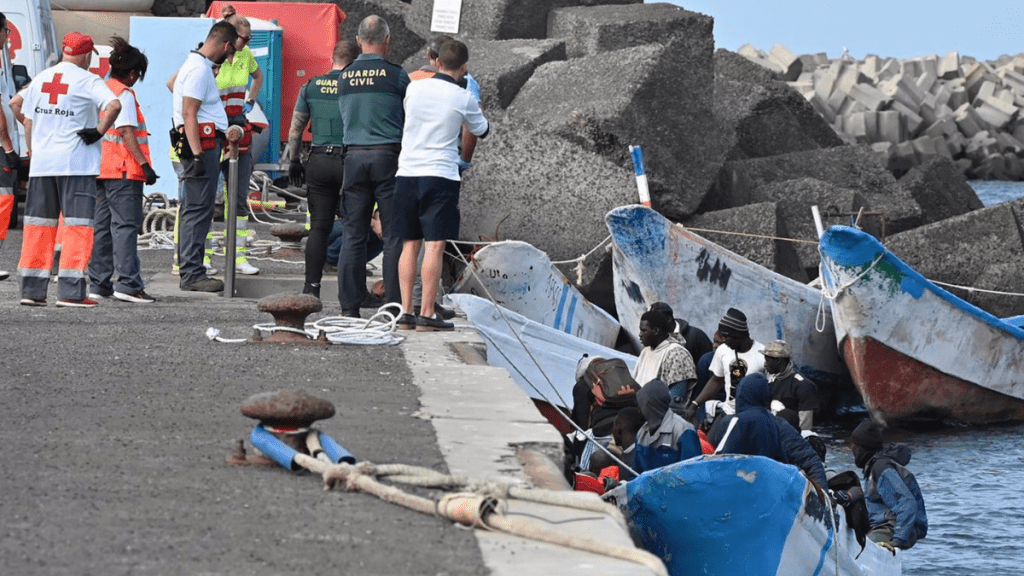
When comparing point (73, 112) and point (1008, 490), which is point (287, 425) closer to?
point (73, 112)

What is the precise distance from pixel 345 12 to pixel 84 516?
1633 cm

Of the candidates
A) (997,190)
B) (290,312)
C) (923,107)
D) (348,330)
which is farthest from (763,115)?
(923,107)

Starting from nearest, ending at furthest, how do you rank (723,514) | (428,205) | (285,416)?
(285,416) → (723,514) → (428,205)

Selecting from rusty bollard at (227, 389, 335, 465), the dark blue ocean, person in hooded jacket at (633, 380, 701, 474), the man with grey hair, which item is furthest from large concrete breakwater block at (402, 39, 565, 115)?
rusty bollard at (227, 389, 335, 465)

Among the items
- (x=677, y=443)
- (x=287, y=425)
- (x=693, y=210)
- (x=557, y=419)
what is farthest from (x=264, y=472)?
(x=693, y=210)

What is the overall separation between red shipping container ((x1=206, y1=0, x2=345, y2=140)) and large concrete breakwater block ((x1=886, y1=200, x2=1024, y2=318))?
23.0 ft

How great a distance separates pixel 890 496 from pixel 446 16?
1262cm

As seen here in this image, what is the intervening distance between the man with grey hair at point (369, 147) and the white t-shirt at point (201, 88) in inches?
62.9

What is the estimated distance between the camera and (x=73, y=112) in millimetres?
8992

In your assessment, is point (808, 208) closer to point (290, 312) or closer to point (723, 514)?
point (290, 312)

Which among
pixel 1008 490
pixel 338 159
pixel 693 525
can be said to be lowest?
pixel 1008 490

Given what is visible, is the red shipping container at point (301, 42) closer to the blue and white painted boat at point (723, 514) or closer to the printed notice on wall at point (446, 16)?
the printed notice on wall at point (446, 16)

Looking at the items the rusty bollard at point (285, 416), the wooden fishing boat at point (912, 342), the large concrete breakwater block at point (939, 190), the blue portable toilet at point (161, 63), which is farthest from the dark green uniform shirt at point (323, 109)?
the large concrete breakwater block at point (939, 190)

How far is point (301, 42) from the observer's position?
60.1 feet
